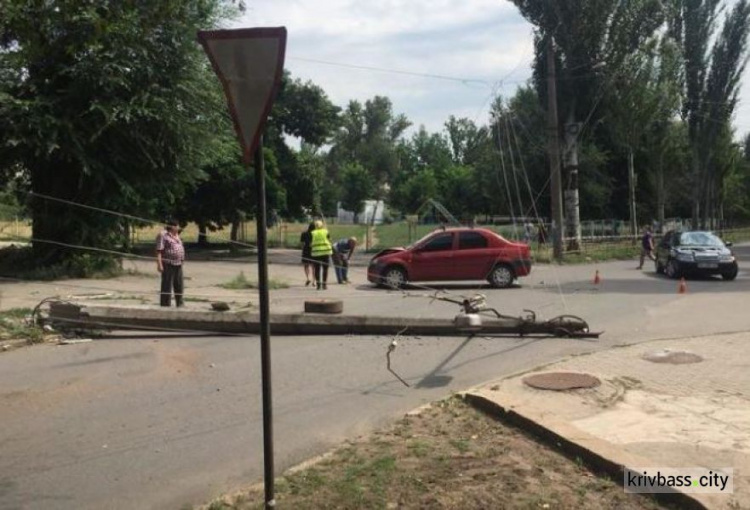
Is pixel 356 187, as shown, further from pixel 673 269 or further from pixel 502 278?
pixel 502 278

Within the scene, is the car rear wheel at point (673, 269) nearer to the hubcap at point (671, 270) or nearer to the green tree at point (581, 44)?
the hubcap at point (671, 270)

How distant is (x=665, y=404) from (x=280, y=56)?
4.77 metres

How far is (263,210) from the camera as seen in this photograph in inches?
165

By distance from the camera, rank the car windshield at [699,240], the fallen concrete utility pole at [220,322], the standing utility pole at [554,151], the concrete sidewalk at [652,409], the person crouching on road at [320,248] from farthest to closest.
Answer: the standing utility pole at [554,151], the car windshield at [699,240], the person crouching on road at [320,248], the fallen concrete utility pole at [220,322], the concrete sidewalk at [652,409]

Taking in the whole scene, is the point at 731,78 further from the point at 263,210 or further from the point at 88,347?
the point at 263,210

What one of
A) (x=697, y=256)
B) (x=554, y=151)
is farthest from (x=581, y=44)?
(x=697, y=256)

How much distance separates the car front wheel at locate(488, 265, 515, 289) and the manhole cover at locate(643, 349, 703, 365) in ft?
32.9

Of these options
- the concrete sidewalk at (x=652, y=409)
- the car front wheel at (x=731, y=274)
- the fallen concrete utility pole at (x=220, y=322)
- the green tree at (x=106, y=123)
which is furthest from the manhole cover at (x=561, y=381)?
the car front wheel at (x=731, y=274)

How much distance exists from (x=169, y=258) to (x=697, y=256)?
1581 cm

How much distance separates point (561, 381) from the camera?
7441mm

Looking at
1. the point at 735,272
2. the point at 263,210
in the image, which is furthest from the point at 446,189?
the point at 263,210

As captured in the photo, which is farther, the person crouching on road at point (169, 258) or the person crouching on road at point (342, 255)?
the person crouching on road at point (342, 255)

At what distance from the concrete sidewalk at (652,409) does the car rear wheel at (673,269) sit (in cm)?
1373

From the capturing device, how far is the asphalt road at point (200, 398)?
5207 mm
